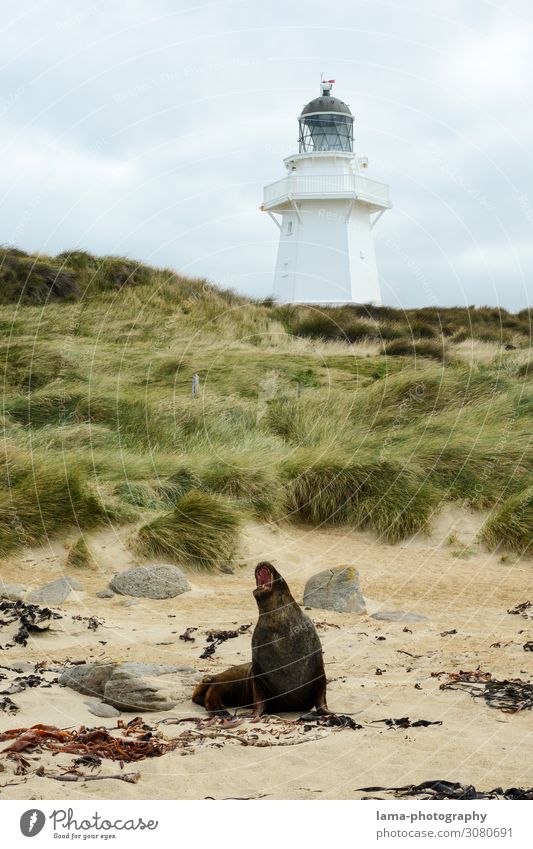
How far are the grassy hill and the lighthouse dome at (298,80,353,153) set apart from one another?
1225 centimetres

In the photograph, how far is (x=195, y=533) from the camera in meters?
9.05

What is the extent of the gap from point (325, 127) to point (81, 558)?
24905 mm

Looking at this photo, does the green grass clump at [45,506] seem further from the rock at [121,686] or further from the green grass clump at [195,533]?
the rock at [121,686]

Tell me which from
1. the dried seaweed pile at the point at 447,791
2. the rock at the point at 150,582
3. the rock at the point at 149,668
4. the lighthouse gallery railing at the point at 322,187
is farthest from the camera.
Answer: the lighthouse gallery railing at the point at 322,187

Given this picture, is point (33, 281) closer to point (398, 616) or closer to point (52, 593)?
point (52, 593)

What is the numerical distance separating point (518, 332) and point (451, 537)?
646 inches

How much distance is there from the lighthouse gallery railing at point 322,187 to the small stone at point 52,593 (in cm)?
2364

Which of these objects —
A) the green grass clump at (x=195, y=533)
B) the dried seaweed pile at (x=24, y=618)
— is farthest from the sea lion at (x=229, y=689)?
the green grass clump at (x=195, y=533)

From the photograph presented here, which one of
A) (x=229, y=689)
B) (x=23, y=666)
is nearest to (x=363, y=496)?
(x=23, y=666)

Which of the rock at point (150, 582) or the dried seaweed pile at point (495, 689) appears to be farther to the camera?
the rock at point (150, 582)

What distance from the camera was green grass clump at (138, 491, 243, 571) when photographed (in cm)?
889

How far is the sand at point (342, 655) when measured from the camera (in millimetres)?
3881

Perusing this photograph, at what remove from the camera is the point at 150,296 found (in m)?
21.6
